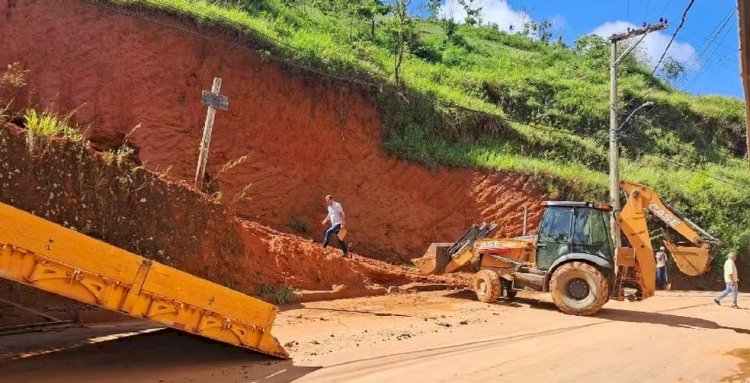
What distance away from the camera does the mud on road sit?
6.79 meters

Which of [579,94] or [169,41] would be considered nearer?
[169,41]

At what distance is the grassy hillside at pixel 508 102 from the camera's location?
22406 millimetres

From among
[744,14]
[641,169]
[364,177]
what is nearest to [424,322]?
[744,14]

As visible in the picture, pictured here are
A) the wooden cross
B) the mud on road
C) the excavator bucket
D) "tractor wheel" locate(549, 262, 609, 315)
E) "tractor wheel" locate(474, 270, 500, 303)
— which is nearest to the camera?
the mud on road

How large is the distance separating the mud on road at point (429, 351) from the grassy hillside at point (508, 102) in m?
11.1

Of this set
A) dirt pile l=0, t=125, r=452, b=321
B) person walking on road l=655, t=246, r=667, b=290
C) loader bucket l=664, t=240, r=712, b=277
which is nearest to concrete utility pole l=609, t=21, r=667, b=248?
person walking on road l=655, t=246, r=667, b=290

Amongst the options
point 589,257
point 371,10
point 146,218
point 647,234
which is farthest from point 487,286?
point 371,10

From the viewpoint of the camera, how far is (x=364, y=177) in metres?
20.6

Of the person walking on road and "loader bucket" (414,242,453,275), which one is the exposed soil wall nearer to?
"loader bucket" (414,242,453,275)

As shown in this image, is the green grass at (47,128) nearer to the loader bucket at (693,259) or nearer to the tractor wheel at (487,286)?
the tractor wheel at (487,286)

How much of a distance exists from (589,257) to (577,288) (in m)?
0.70

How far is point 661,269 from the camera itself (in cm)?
2203

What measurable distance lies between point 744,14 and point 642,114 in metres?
38.4

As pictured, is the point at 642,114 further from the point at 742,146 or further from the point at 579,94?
the point at 742,146
